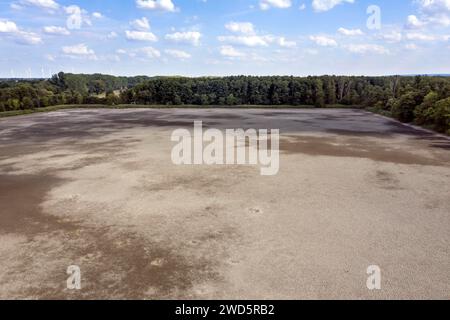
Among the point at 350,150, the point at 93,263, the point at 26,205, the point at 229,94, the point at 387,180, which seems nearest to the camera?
the point at 93,263

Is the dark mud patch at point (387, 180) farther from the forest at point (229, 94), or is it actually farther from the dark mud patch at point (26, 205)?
the forest at point (229, 94)

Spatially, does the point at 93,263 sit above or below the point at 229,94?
below

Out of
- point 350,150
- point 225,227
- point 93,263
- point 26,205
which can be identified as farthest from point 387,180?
point 26,205

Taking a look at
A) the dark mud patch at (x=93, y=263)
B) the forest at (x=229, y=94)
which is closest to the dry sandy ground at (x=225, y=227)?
the dark mud patch at (x=93, y=263)

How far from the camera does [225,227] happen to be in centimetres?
1310

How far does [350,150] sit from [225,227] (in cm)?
1784

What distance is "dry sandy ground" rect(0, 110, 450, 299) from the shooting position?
9.45 m

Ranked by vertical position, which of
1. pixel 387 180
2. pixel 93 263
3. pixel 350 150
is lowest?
pixel 93 263

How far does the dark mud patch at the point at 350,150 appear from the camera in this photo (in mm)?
23953

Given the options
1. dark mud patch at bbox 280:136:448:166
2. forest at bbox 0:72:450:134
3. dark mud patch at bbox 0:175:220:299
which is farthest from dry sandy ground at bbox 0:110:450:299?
forest at bbox 0:72:450:134

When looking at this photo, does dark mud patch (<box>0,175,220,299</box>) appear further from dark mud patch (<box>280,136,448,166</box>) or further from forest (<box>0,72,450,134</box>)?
forest (<box>0,72,450,134</box>)

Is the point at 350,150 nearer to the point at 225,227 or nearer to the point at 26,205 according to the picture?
the point at 225,227

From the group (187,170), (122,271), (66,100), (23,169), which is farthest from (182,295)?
(66,100)

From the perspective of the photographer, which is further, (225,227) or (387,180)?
(387,180)
